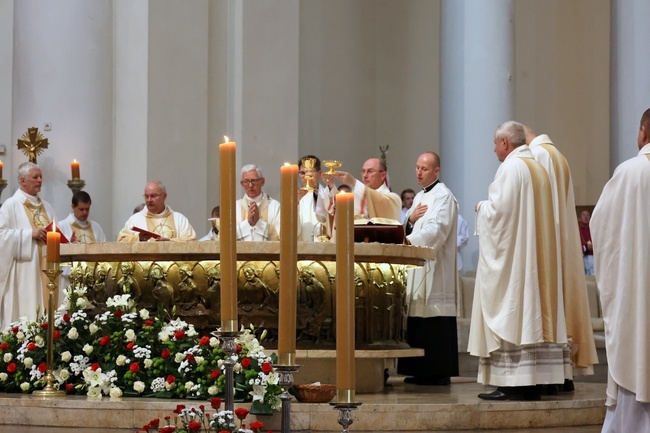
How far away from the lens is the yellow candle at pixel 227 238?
3.49 metres

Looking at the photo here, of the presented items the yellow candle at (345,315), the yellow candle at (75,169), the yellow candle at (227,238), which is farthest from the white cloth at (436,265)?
the yellow candle at (345,315)

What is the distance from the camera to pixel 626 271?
6512 mm

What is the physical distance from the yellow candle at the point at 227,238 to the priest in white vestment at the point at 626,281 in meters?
3.51

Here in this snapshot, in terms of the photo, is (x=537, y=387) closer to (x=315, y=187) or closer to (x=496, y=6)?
(x=315, y=187)

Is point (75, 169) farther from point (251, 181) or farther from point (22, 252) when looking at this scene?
point (251, 181)

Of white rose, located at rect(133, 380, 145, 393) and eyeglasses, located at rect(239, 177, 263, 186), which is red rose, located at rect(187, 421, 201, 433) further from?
eyeglasses, located at rect(239, 177, 263, 186)

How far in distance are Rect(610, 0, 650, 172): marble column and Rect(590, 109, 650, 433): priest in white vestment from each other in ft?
25.1

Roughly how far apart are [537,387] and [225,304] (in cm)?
520

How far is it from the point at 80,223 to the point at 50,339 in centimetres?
476

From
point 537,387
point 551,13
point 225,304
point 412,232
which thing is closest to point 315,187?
point 412,232

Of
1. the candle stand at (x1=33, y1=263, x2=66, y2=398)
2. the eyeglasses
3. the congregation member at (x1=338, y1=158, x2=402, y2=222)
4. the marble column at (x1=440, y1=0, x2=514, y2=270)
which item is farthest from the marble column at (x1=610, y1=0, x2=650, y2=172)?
the candle stand at (x1=33, y1=263, x2=66, y2=398)

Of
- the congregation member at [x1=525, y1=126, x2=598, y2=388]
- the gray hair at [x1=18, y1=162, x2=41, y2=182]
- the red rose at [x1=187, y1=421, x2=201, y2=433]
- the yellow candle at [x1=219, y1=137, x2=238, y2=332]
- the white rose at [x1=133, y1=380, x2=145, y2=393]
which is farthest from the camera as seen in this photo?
the gray hair at [x1=18, y1=162, x2=41, y2=182]

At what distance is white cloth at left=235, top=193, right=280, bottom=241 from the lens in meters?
10.1

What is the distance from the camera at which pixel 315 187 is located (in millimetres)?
10055
